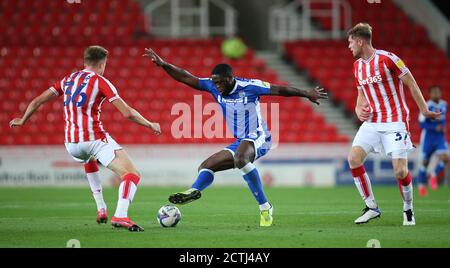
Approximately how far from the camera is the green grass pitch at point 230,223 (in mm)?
8703

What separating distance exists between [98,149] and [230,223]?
2.01 meters

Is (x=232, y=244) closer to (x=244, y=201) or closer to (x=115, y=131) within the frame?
(x=244, y=201)

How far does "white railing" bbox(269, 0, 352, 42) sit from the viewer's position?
89.7 ft

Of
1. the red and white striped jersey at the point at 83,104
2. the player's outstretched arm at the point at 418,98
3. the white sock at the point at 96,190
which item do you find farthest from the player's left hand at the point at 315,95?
the white sock at the point at 96,190

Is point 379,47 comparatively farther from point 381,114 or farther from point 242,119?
point 242,119

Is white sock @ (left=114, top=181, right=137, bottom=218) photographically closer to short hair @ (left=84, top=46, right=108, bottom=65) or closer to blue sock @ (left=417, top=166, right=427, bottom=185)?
short hair @ (left=84, top=46, right=108, bottom=65)

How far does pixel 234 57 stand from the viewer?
85.3ft

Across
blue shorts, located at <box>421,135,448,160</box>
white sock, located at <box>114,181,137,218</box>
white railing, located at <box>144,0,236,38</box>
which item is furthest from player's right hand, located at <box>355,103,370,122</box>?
white railing, located at <box>144,0,236,38</box>

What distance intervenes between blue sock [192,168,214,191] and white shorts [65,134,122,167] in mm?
1038

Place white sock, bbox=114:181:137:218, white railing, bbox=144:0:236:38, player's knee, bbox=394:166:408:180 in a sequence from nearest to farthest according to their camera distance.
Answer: white sock, bbox=114:181:137:218, player's knee, bbox=394:166:408:180, white railing, bbox=144:0:236:38

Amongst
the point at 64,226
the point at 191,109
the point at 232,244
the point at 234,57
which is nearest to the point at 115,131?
the point at 191,109

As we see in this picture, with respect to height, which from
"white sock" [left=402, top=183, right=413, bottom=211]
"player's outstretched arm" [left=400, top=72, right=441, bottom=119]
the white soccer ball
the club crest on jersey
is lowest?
the white soccer ball

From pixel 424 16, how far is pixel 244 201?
15.3 meters
